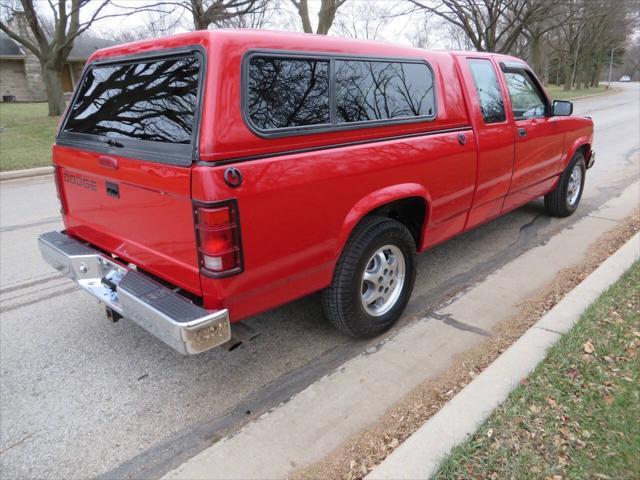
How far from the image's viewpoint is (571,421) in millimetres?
2406

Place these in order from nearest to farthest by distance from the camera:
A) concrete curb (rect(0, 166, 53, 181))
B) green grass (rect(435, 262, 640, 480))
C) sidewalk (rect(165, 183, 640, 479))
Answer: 1. green grass (rect(435, 262, 640, 480))
2. sidewalk (rect(165, 183, 640, 479))
3. concrete curb (rect(0, 166, 53, 181))

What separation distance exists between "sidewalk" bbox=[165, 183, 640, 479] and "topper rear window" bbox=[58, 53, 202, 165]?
4.97 feet

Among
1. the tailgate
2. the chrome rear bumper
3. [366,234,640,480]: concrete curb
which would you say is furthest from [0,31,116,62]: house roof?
[366,234,640,480]: concrete curb

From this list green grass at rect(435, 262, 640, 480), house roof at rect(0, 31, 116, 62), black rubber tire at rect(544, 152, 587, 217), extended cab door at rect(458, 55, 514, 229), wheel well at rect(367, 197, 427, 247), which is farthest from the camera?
house roof at rect(0, 31, 116, 62)

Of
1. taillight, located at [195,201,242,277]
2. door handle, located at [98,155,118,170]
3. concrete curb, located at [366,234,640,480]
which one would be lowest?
concrete curb, located at [366,234,640,480]

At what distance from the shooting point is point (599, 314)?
3.29 m

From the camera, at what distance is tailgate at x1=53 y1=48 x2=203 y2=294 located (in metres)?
2.53

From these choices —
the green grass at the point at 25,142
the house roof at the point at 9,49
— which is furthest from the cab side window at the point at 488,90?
the house roof at the point at 9,49

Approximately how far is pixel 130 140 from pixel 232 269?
104 centimetres

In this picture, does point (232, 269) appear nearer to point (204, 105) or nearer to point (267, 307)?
point (267, 307)

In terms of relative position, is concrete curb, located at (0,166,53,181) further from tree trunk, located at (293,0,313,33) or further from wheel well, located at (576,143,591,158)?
tree trunk, located at (293,0,313,33)

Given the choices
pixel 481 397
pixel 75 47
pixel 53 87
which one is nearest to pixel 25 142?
pixel 53 87

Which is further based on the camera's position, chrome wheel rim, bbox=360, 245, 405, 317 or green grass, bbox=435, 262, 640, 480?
chrome wheel rim, bbox=360, 245, 405, 317

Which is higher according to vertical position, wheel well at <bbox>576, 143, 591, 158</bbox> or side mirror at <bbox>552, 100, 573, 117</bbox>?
side mirror at <bbox>552, 100, 573, 117</bbox>
